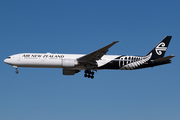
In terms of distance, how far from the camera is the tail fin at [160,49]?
4130cm

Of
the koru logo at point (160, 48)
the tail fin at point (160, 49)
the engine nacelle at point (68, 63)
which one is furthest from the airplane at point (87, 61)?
the koru logo at point (160, 48)

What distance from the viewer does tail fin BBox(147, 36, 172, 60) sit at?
136 ft

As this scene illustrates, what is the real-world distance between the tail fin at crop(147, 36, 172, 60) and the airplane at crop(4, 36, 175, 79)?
0.55m

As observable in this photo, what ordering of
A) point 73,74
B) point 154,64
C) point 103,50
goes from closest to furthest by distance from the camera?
point 103,50, point 154,64, point 73,74

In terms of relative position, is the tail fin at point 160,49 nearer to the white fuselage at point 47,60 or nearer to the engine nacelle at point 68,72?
the white fuselage at point 47,60

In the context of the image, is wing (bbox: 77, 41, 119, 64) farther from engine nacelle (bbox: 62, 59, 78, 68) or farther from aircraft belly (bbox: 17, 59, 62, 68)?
aircraft belly (bbox: 17, 59, 62, 68)

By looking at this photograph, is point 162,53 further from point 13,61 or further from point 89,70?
point 13,61

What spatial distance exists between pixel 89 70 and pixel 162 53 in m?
11.1

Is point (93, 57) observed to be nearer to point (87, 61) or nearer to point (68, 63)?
point (87, 61)

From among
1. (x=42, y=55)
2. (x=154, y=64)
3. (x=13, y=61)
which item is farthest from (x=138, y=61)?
(x=13, y=61)

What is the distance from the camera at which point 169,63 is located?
39.0 meters

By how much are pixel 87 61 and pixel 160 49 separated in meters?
11.3

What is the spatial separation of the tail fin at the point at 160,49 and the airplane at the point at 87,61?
1.81 feet

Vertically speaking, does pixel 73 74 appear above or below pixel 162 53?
below
